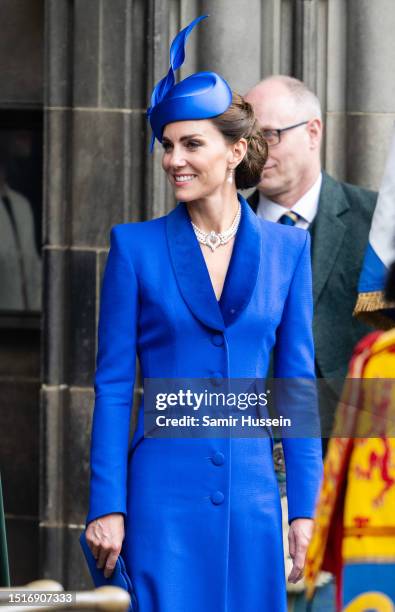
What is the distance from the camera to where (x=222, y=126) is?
13.6ft

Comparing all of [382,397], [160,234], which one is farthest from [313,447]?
[382,397]

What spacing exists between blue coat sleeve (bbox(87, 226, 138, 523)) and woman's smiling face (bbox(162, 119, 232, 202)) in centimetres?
26

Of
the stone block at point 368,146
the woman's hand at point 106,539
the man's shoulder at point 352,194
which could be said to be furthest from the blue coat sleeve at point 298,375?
the stone block at point 368,146

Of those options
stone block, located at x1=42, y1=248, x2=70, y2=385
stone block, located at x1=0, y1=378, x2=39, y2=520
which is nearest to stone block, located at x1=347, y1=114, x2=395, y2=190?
stone block, located at x1=42, y1=248, x2=70, y2=385

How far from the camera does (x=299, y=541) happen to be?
4023 mm

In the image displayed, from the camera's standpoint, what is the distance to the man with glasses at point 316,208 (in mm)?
5340

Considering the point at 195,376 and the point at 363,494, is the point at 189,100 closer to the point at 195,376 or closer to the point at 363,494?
the point at 195,376

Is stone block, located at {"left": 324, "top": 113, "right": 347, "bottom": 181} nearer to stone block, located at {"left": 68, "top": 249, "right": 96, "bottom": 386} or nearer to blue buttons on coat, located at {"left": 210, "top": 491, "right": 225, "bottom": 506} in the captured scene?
stone block, located at {"left": 68, "top": 249, "right": 96, "bottom": 386}

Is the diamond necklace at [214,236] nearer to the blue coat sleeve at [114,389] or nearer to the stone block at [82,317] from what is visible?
the blue coat sleeve at [114,389]

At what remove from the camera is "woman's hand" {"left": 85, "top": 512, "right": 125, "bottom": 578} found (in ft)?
12.9

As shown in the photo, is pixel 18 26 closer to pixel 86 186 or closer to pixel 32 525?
pixel 86 186

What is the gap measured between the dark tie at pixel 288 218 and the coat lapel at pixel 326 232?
0.08 metres

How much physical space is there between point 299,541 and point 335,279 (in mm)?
1546

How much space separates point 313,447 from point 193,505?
38 cm
